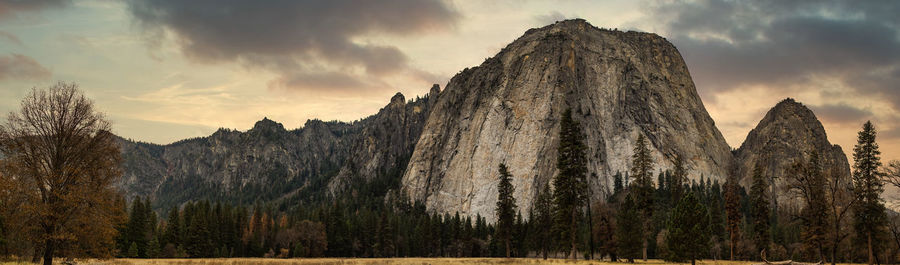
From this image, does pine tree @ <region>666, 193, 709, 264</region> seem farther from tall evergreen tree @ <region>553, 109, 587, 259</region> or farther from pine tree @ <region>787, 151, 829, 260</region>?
pine tree @ <region>787, 151, 829, 260</region>

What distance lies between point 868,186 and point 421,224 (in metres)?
103

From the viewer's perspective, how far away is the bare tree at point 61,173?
2797cm

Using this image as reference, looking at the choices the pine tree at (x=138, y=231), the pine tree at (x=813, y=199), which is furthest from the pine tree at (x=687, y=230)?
the pine tree at (x=138, y=231)

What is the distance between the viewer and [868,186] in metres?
53.3

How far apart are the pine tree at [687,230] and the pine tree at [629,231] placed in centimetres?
1218

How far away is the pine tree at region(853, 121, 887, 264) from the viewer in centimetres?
5272

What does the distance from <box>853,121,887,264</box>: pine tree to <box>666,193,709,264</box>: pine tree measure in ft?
56.1

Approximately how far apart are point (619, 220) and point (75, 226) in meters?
51.5

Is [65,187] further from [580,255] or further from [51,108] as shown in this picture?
[580,255]

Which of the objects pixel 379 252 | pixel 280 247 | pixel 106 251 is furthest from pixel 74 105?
pixel 379 252

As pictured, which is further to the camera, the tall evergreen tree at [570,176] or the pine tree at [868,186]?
the tall evergreen tree at [570,176]

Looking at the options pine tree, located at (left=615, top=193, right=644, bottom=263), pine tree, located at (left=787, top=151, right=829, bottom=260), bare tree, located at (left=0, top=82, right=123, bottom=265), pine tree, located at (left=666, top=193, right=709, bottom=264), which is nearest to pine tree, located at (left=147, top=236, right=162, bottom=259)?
bare tree, located at (left=0, top=82, right=123, bottom=265)

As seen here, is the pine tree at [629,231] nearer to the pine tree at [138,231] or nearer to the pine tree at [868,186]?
the pine tree at [868,186]

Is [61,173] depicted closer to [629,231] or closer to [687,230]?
[687,230]
